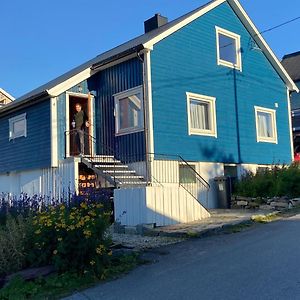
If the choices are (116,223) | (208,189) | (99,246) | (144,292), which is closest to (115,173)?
(116,223)

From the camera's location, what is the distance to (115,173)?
14.9m

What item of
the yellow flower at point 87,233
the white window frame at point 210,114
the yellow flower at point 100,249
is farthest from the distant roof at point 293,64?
the yellow flower at point 87,233

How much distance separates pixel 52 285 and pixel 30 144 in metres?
11.5

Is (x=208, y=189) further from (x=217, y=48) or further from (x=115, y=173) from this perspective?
(x=217, y=48)

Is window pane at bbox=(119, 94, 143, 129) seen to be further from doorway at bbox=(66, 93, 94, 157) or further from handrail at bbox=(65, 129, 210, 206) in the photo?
doorway at bbox=(66, 93, 94, 157)

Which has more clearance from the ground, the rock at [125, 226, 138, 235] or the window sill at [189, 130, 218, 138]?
the window sill at [189, 130, 218, 138]

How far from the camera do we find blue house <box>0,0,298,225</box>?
1569 cm

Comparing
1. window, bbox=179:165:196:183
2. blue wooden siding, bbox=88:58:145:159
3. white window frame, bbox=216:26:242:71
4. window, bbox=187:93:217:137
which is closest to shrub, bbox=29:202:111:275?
blue wooden siding, bbox=88:58:145:159

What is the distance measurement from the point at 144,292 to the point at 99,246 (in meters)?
1.38

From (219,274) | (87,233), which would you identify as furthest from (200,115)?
(219,274)

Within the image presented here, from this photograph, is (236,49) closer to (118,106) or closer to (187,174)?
(118,106)

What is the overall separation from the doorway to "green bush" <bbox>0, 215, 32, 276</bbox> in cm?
844

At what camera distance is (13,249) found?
8055mm

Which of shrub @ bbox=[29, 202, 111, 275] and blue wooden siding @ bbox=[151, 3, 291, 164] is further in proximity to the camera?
blue wooden siding @ bbox=[151, 3, 291, 164]
